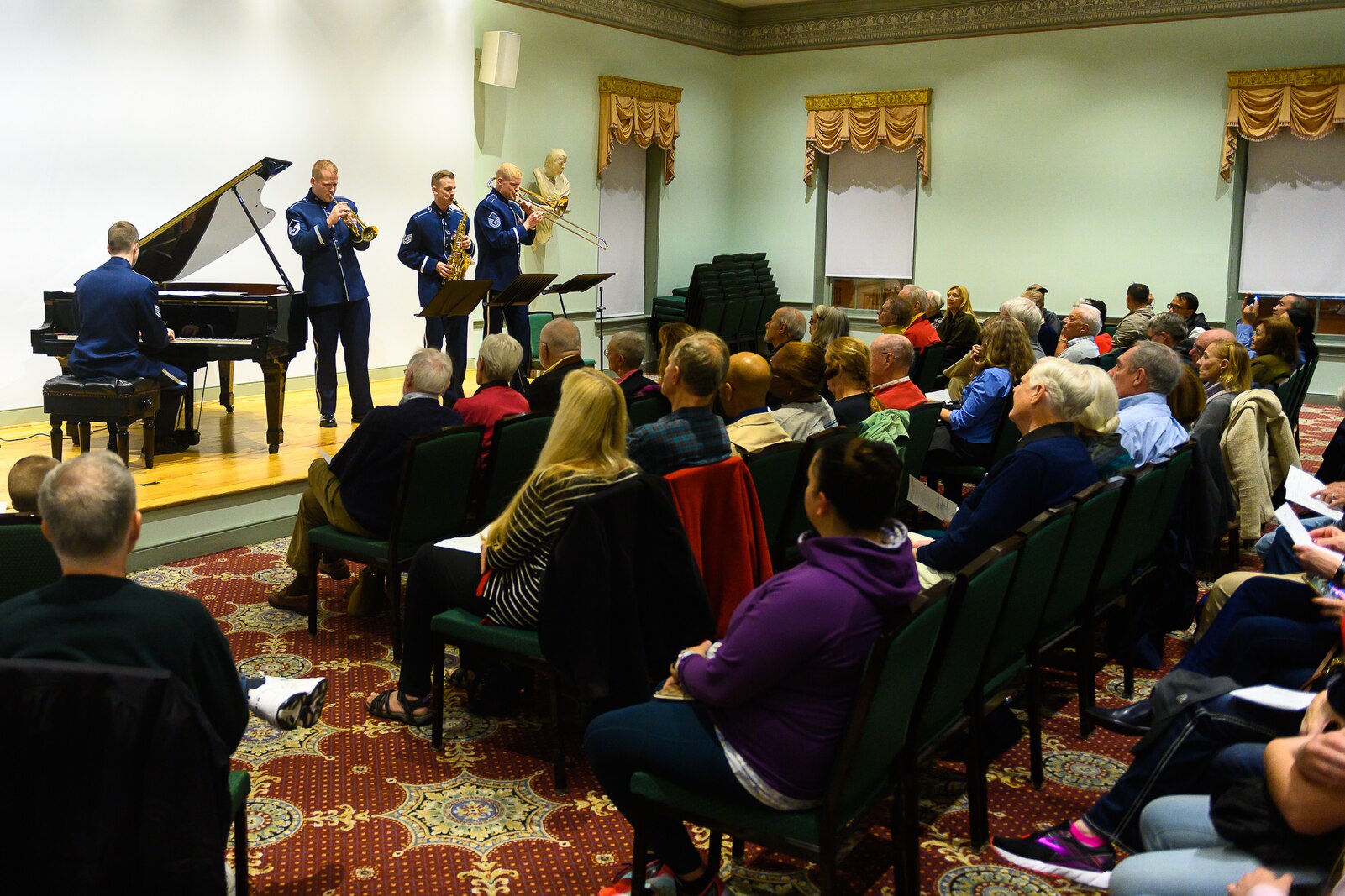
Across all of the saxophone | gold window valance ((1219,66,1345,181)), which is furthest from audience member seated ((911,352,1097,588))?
gold window valance ((1219,66,1345,181))

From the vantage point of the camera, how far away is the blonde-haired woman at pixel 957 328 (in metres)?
7.36

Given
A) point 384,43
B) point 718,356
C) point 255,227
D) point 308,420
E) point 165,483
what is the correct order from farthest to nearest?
point 384,43
point 308,420
point 255,227
point 165,483
point 718,356

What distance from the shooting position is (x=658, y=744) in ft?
7.70

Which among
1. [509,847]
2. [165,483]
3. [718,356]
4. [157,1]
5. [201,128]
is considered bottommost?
[509,847]

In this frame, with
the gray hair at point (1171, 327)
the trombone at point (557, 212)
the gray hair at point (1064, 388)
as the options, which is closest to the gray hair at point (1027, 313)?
the gray hair at point (1171, 327)

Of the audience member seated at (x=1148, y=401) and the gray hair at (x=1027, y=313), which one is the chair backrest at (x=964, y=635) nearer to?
the audience member seated at (x=1148, y=401)

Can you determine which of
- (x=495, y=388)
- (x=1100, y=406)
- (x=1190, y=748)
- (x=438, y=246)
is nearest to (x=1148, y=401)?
(x=1100, y=406)

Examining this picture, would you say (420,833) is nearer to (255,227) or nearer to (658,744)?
(658,744)

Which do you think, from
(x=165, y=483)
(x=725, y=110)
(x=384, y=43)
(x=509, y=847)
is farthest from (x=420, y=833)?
(x=725, y=110)

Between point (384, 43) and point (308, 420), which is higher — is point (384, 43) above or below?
above

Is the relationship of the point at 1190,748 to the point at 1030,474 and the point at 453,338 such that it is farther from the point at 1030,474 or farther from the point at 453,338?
the point at 453,338

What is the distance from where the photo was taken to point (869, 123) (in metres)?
12.5

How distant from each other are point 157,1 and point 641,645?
21.4 feet

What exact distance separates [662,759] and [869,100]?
11.2 meters
